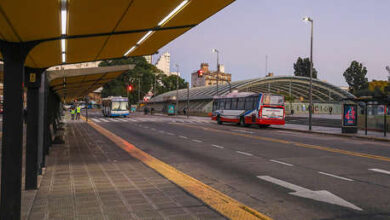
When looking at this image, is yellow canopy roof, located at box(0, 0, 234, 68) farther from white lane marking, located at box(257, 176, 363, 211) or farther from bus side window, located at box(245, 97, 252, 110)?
bus side window, located at box(245, 97, 252, 110)

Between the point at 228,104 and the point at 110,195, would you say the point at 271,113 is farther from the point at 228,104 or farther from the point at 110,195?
the point at 110,195

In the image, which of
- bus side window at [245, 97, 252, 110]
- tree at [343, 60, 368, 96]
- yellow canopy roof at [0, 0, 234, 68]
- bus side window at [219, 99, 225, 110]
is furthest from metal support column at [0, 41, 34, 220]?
tree at [343, 60, 368, 96]

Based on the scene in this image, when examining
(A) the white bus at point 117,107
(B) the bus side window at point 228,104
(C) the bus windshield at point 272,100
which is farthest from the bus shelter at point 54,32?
(A) the white bus at point 117,107

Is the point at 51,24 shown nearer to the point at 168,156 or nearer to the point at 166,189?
the point at 166,189

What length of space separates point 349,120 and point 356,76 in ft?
280

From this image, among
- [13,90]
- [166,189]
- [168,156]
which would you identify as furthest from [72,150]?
[13,90]

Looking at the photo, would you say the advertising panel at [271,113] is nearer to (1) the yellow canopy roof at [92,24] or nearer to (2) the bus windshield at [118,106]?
(1) the yellow canopy roof at [92,24]

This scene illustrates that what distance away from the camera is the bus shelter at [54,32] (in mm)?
4246

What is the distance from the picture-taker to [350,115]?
23.8 meters

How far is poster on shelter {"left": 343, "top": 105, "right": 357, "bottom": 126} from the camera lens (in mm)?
23612

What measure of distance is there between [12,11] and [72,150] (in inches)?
391

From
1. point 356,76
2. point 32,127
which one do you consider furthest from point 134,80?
point 32,127

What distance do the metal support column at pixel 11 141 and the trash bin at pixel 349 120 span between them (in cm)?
2287

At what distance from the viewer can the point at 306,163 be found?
10.4 metres
